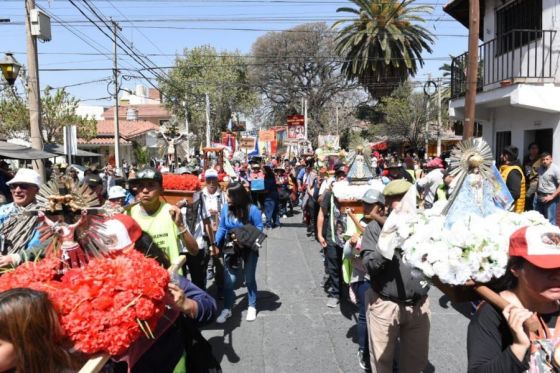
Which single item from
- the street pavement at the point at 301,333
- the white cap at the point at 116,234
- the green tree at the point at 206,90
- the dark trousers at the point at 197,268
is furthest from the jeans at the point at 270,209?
the green tree at the point at 206,90

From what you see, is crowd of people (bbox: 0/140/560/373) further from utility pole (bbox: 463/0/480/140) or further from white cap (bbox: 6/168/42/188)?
utility pole (bbox: 463/0/480/140)

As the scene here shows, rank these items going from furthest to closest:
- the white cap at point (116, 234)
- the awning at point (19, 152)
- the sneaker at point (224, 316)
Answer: the awning at point (19, 152) < the sneaker at point (224, 316) < the white cap at point (116, 234)

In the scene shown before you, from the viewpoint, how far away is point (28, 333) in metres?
1.78

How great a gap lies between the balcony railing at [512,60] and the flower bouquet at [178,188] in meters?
7.84

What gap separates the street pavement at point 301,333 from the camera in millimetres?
4770

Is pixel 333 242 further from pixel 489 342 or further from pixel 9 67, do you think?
pixel 9 67

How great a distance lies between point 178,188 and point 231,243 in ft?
3.35

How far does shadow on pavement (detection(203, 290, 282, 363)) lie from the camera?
5050mm

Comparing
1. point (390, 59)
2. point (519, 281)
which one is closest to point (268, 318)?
point (519, 281)

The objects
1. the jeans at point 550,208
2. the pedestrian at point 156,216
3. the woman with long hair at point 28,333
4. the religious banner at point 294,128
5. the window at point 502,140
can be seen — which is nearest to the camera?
the woman with long hair at point 28,333

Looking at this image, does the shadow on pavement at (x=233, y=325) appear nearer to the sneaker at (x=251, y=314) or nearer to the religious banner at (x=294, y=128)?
the sneaker at (x=251, y=314)

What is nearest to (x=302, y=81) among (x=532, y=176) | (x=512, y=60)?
(x=512, y=60)

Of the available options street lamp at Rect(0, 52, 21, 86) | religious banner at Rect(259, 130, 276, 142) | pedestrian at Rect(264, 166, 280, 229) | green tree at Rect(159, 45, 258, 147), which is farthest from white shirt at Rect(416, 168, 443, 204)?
green tree at Rect(159, 45, 258, 147)

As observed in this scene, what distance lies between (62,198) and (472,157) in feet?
10.1
